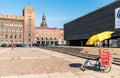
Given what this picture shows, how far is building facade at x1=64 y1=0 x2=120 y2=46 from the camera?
2330 inches

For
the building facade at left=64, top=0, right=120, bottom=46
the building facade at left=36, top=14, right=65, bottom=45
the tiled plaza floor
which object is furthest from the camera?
the building facade at left=36, top=14, right=65, bottom=45

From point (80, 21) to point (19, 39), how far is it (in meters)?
46.5

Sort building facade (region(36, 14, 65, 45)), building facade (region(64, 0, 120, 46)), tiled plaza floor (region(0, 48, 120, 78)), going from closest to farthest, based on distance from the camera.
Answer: tiled plaza floor (region(0, 48, 120, 78)) → building facade (region(64, 0, 120, 46)) → building facade (region(36, 14, 65, 45))

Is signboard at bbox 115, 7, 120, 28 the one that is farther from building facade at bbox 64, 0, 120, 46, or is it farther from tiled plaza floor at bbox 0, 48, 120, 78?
tiled plaza floor at bbox 0, 48, 120, 78

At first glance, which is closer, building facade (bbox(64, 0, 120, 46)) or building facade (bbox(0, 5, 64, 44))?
building facade (bbox(64, 0, 120, 46))

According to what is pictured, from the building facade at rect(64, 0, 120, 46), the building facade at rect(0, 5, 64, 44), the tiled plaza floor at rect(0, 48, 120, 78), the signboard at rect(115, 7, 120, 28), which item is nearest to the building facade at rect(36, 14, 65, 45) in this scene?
the building facade at rect(0, 5, 64, 44)

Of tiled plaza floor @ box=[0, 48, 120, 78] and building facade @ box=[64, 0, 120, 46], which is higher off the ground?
building facade @ box=[64, 0, 120, 46]

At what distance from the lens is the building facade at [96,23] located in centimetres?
5919

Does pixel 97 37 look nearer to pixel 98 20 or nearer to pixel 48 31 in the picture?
pixel 98 20

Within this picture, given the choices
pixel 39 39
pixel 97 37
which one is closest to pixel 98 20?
pixel 97 37

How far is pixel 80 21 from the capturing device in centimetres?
9025

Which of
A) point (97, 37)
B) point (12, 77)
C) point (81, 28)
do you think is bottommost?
point (12, 77)

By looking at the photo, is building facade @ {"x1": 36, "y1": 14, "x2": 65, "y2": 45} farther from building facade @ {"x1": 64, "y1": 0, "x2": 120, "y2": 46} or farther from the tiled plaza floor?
the tiled plaza floor

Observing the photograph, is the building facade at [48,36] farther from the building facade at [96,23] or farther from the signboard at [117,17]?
the signboard at [117,17]
